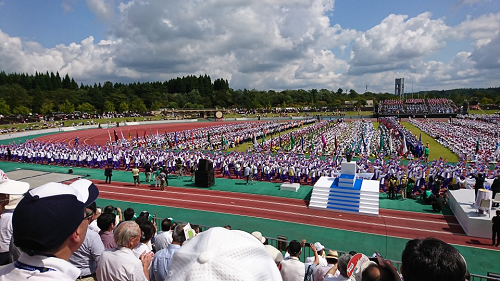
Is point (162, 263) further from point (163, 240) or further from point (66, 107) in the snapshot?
point (66, 107)

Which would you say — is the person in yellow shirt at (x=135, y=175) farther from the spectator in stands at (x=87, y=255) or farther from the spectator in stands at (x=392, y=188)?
the spectator in stands at (x=87, y=255)

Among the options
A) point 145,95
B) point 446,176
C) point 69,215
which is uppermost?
point 145,95

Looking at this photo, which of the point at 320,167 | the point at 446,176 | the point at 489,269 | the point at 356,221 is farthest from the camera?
the point at 320,167

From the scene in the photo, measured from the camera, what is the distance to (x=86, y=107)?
285 feet

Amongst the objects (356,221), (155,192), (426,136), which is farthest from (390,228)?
(426,136)

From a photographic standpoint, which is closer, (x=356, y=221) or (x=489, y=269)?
(x=489, y=269)

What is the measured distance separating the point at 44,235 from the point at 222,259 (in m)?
1.24

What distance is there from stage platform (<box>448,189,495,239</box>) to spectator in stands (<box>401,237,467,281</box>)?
41.6 feet

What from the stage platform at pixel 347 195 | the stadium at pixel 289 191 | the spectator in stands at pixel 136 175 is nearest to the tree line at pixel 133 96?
the stadium at pixel 289 191

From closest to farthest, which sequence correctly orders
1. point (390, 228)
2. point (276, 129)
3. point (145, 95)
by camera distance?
point (390, 228), point (276, 129), point (145, 95)

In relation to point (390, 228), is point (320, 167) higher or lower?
higher

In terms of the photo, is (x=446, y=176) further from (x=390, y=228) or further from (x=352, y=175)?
(x=390, y=228)

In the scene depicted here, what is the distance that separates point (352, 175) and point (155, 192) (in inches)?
481

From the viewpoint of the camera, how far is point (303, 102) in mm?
143750
